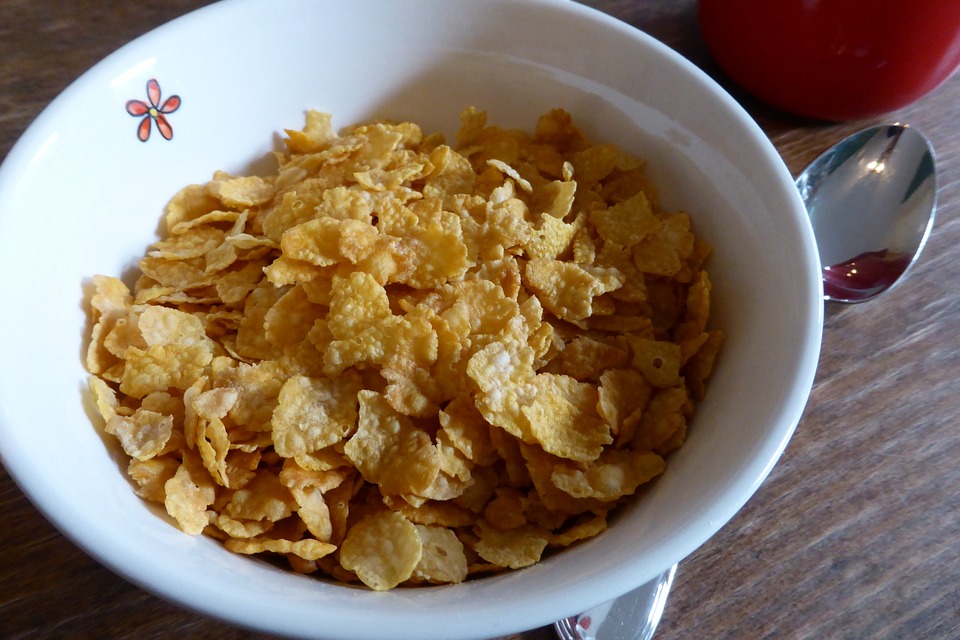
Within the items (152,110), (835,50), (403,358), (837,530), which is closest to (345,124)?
(152,110)

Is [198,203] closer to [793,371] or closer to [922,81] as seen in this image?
[793,371]

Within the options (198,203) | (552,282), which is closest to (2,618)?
(198,203)

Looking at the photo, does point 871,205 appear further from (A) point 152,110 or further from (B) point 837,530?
(A) point 152,110

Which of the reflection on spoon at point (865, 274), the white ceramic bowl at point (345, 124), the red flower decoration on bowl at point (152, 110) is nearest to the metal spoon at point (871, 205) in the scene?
the reflection on spoon at point (865, 274)

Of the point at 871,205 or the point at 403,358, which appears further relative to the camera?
the point at 871,205

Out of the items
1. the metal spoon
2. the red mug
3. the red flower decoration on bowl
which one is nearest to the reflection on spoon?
the metal spoon

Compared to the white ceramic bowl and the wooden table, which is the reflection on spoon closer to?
the wooden table
